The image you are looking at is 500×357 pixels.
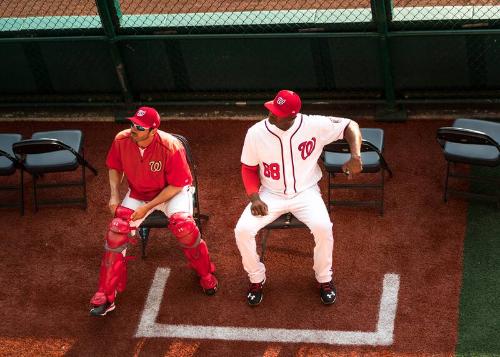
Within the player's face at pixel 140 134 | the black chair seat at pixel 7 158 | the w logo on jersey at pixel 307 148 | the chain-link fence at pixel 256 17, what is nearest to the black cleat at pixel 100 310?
the player's face at pixel 140 134

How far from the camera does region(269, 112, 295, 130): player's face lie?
282 inches

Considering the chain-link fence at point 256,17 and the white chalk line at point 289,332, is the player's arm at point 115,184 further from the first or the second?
A: the chain-link fence at point 256,17

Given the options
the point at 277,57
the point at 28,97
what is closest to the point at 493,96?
the point at 277,57

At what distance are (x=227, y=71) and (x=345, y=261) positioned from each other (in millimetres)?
2951

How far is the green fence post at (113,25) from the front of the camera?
9.53 m

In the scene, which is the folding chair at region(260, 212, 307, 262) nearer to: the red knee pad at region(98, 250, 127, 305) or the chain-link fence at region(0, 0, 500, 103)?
the red knee pad at region(98, 250, 127, 305)

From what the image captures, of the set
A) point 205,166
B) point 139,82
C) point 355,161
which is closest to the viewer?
point 355,161

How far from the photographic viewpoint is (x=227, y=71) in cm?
994

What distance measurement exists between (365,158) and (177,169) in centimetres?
178

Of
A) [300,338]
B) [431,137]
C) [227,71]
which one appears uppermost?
[227,71]

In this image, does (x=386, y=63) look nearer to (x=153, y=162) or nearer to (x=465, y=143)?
(x=465, y=143)

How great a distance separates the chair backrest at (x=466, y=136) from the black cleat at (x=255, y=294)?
2.08m

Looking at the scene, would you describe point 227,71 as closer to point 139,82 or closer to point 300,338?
point 139,82

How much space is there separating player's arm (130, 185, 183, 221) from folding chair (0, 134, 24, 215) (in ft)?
Answer: 5.59
